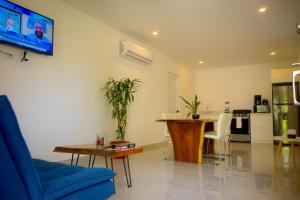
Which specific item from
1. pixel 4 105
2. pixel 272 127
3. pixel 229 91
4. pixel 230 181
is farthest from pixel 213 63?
pixel 4 105

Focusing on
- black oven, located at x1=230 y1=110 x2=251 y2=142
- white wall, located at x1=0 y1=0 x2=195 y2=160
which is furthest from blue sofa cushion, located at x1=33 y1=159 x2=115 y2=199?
black oven, located at x1=230 y1=110 x2=251 y2=142

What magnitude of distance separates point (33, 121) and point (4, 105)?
7.84ft

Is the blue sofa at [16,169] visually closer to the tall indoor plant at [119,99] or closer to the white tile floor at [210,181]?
the white tile floor at [210,181]

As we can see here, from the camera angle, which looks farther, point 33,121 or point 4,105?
point 33,121

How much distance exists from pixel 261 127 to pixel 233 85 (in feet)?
6.14

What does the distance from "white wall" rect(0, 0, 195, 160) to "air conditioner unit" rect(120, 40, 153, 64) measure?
0.49ft

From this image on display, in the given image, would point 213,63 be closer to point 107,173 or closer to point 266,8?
point 266,8

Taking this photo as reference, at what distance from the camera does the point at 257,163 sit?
4020 mm

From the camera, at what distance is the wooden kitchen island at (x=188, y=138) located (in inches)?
155

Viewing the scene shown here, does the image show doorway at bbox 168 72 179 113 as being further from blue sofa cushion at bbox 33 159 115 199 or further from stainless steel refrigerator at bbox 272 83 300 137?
blue sofa cushion at bbox 33 159 115 199

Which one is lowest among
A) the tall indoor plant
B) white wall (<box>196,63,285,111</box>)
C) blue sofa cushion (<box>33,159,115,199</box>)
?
blue sofa cushion (<box>33,159,115,199</box>)

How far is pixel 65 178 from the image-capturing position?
1.41 meters

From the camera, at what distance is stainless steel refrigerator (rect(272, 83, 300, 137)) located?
6648 millimetres

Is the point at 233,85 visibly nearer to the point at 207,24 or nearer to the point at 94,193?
the point at 207,24
